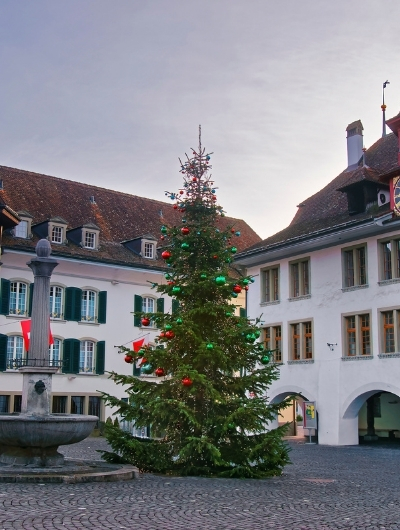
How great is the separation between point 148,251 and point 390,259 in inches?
637

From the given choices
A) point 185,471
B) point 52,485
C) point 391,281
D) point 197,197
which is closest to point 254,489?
point 185,471

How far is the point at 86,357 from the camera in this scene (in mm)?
36719

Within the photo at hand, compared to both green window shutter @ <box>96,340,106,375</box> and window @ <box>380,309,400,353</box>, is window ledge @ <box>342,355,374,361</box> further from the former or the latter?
green window shutter @ <box>96,340,106,375</box>

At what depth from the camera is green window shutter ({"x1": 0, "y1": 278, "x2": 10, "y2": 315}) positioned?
1332 inches

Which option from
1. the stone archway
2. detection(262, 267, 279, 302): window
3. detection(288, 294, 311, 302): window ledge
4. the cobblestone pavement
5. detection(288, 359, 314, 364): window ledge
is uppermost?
detection(262, 267, 279, 302): window

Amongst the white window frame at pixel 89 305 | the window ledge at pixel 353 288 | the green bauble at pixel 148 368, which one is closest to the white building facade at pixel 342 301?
the window ledge at pixel 353 288

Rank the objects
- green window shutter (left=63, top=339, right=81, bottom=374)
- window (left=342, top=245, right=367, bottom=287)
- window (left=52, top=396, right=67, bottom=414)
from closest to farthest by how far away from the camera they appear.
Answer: window (left=342, top=245, right=367, bottom=287), window (left=52, top=396, right=67, bottom=414), green window shutter (left=63, top=339, right=81, bottom=374)

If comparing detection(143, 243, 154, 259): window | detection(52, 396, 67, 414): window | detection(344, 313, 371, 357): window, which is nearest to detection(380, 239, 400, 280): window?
detection(344, 313, 371, 357): window

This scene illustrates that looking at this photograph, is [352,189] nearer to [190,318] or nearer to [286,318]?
[286,318]

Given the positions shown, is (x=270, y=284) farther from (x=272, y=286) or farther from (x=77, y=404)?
(x=77, y=404)

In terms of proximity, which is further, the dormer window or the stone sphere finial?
the dormer window

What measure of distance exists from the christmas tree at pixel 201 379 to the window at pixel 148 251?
24.3 metres

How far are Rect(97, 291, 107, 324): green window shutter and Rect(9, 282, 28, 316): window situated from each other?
4054 mm

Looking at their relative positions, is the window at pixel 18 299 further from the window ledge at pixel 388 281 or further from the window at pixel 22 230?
the window ledge at pixel 388 281
